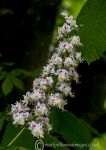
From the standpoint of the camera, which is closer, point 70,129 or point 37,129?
point 37,129

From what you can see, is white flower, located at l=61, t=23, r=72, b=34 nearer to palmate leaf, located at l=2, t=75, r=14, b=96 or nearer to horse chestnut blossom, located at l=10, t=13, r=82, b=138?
horse chestnut blossom, located at l=10, t=13, r=82, b=138

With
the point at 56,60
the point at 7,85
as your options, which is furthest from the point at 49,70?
the point at 7,85

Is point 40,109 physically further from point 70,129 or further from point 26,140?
point 70,129

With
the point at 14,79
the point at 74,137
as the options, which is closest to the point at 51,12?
the point at 14,79

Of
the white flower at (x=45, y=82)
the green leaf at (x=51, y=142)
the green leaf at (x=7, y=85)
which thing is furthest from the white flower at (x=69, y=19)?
the green leaf at (x=7, y=85)

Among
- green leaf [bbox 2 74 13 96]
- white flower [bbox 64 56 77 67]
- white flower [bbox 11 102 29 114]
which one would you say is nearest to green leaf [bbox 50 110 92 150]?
white flower [bbox 11 102 29 114]

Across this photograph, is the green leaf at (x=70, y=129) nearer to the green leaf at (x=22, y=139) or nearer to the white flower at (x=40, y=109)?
the green leaf at (x=22, y=139)
